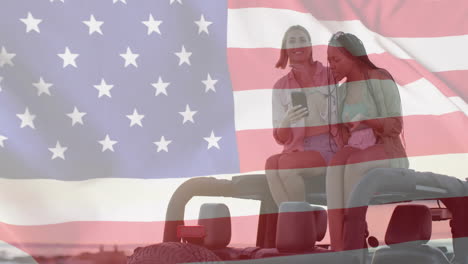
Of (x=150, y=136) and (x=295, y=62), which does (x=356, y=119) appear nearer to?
(x=295, y=62)

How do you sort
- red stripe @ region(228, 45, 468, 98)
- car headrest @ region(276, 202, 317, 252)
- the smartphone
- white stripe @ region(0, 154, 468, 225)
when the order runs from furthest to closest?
1. red stripe @ region(228, 45, 468, 98)
2. white stripe @ region(0, 154, 468, 225)
3. the smartphone
4. car headrest @ region(276, 202, 317, 252)

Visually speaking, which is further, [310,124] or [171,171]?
[171,171]

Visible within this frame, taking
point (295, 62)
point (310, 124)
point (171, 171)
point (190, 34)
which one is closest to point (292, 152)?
point (310, 124)

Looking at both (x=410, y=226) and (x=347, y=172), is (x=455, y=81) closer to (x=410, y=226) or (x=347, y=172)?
(x=410, y=226)

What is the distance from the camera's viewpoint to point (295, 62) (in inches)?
92.0

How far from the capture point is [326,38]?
12.3 feet

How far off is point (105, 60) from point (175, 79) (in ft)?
1.21

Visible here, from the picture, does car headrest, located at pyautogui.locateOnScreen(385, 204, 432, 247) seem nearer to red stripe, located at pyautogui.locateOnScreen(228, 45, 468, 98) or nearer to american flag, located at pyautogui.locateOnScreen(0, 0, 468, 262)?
american flag, located at pyautogui.locateOnScreen(0, 0, 468, 262)

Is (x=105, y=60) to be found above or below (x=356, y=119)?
above

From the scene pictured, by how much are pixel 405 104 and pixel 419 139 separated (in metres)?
0.21

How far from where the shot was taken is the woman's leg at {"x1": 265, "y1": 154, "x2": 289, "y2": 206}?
7.18ft

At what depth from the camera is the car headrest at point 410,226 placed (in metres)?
2.29

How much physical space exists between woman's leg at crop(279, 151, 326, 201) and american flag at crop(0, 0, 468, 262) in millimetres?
561

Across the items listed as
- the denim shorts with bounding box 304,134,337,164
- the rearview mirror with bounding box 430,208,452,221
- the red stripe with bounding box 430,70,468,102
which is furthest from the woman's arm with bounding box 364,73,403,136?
the red stripe with bounding box 430,70,468,102
